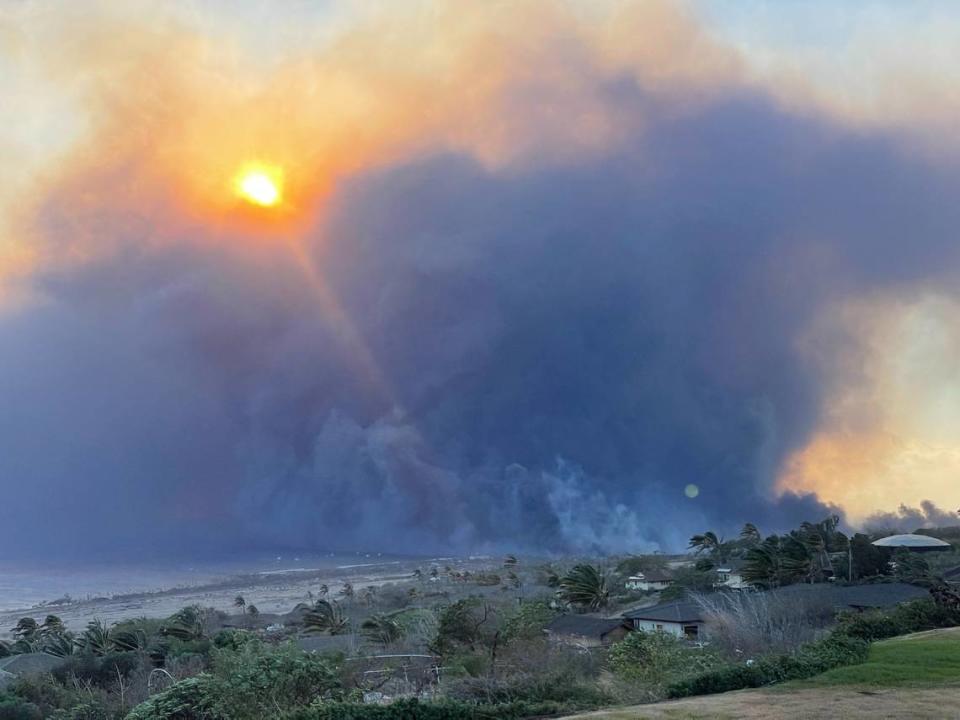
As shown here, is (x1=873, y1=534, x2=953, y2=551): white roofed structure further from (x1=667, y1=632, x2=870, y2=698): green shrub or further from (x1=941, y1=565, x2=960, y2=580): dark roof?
(x1=667, y1=632, x2=870, y2=698): green shrub

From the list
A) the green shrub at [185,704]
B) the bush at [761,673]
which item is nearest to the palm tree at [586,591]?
the bush at [761,673]

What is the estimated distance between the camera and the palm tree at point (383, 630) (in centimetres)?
5441

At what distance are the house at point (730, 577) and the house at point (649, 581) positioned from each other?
551cm

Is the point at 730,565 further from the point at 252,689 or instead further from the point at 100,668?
the point at 252,689

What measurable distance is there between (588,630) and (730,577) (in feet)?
117

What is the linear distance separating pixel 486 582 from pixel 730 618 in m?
76.4

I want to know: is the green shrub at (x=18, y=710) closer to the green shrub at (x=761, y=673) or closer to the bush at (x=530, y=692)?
the bush at (x=530, y=692)

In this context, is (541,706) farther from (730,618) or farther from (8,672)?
(8,672)

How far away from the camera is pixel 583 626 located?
57.2 m

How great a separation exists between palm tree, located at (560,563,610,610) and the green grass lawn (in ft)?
165

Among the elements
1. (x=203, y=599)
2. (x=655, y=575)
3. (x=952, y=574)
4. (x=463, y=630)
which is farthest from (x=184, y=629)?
(x=203, y=599)

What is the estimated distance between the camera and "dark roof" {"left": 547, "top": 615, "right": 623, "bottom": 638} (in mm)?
54719

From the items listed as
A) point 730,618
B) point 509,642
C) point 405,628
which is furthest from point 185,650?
point 730,618

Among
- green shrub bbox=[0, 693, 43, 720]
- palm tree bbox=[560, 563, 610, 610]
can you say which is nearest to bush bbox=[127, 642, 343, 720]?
green shrub bbox=[0, 693, 43, 720]
